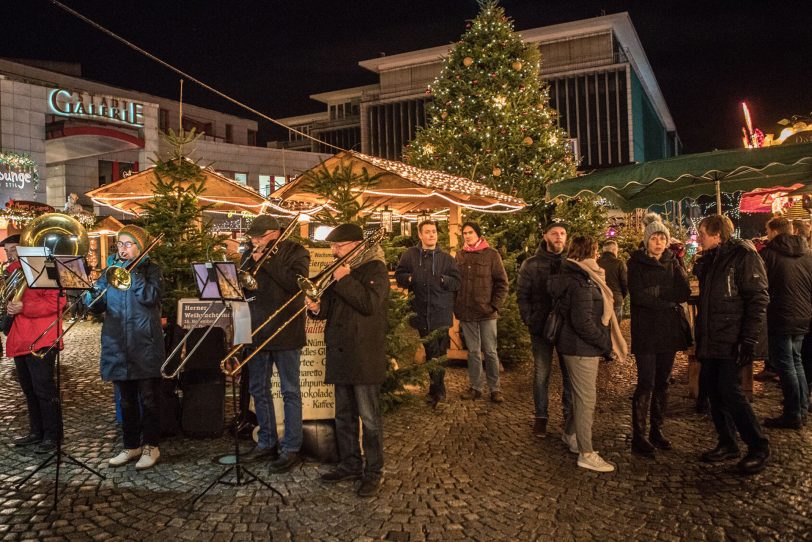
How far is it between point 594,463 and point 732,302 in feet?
5.70

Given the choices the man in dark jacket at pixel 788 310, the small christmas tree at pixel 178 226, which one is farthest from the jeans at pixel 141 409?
the man in dark jacket at pixel 788 310

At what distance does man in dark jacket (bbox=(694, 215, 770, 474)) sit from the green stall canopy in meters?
3.19

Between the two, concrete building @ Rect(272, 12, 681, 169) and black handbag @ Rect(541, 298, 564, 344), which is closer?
black handbag @ Rect(541, 298, 564, 344)

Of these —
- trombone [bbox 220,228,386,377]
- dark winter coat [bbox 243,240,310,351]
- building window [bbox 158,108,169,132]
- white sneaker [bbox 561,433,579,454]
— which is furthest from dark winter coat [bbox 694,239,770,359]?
building window [bbox 158,108,169,132]

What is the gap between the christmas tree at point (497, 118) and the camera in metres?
12.8

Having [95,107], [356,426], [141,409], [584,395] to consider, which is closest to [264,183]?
[95,107]

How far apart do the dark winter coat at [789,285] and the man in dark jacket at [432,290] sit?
339cm

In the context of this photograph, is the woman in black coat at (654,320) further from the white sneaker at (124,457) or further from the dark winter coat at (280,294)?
the white sneaker at (124,457)

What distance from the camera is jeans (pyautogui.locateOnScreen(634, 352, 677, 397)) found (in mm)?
5254

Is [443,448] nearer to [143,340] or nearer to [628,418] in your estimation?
[628,418]

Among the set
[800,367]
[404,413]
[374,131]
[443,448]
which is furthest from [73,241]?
[374,131]

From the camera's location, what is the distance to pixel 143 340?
5230 mm

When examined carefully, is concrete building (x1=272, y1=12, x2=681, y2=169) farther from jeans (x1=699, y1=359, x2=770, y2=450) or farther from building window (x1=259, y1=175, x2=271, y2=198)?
jeans (x1=699, y1=359, x2=770, y2=450)

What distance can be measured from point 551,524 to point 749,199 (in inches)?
504
